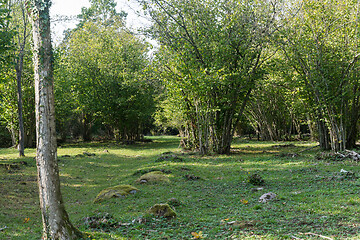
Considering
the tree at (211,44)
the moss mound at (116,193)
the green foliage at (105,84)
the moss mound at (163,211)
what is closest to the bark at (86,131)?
the green foliage at (105,84)

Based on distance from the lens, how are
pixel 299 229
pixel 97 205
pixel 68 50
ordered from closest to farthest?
pixel 299 229 < pixel 97 205 < pixel 68 50

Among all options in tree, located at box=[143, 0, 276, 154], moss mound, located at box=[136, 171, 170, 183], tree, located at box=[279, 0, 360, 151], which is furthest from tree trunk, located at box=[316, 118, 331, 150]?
moss mound, located at box=[136, 171, 170, 183]

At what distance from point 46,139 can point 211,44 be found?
12.8 meters

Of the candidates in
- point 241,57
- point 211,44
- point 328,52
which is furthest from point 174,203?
point 328,52

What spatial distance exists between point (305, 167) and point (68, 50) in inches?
1050

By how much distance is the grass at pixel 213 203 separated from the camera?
5945 millimetres

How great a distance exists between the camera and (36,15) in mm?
5656

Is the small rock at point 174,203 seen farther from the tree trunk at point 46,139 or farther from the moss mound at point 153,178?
the moss mound at point 153,178

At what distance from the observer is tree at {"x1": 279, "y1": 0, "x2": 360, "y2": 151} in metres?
15.5

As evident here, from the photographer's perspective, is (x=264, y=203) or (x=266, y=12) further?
(x=266, y=12)

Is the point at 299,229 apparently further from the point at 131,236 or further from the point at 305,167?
the point at 305,167

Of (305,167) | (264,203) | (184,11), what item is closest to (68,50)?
(184,11)

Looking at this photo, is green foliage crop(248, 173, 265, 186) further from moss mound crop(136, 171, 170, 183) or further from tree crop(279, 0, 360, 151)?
tree crop(279, 0, 360, 151)

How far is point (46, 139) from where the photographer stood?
551cm
